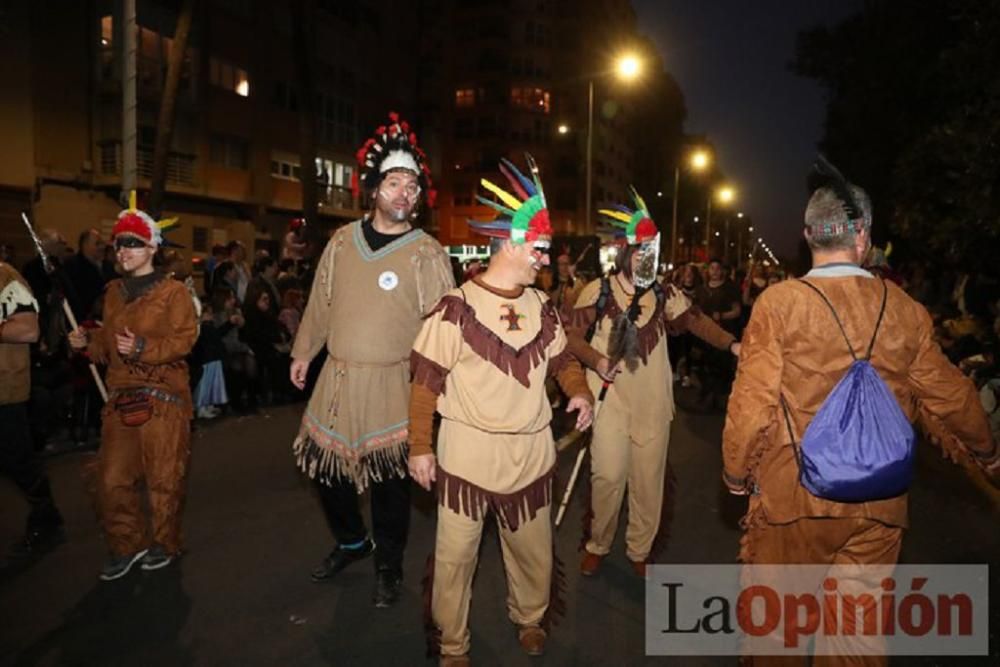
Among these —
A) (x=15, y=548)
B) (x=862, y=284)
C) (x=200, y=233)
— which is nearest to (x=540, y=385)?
(x=862, y=284)

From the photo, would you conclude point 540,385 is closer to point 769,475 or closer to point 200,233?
point 769,475

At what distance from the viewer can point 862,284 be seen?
2.83 meters

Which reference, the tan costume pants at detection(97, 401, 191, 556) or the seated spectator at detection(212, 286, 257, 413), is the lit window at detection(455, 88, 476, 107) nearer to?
the seated spectator at detection(212, 286, 257, 413)

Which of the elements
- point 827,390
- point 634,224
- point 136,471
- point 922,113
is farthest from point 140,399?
point 922,113

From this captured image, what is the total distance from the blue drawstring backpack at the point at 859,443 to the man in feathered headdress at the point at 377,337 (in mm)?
2219

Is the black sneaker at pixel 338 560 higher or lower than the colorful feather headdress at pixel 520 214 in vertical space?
lower

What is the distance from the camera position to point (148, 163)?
25.8m

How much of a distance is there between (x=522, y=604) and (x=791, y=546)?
1346mm

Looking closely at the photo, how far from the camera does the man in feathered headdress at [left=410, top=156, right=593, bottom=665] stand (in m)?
3.30

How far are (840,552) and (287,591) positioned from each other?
119 inches

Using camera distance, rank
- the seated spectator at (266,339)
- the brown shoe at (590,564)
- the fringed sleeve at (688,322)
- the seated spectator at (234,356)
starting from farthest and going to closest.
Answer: the seated spectator at (266,339), the seated spectator at (234,356), the fringed sleeve at (688,322), the brown shoe at (590,564)

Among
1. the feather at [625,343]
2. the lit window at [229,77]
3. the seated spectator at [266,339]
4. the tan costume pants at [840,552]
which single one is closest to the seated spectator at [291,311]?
the seated spectator at [266,339]

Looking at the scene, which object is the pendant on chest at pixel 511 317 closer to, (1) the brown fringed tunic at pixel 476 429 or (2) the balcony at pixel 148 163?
(1) the brown fringed tunic at pixel 476 429

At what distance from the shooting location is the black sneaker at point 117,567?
14.4 ft
